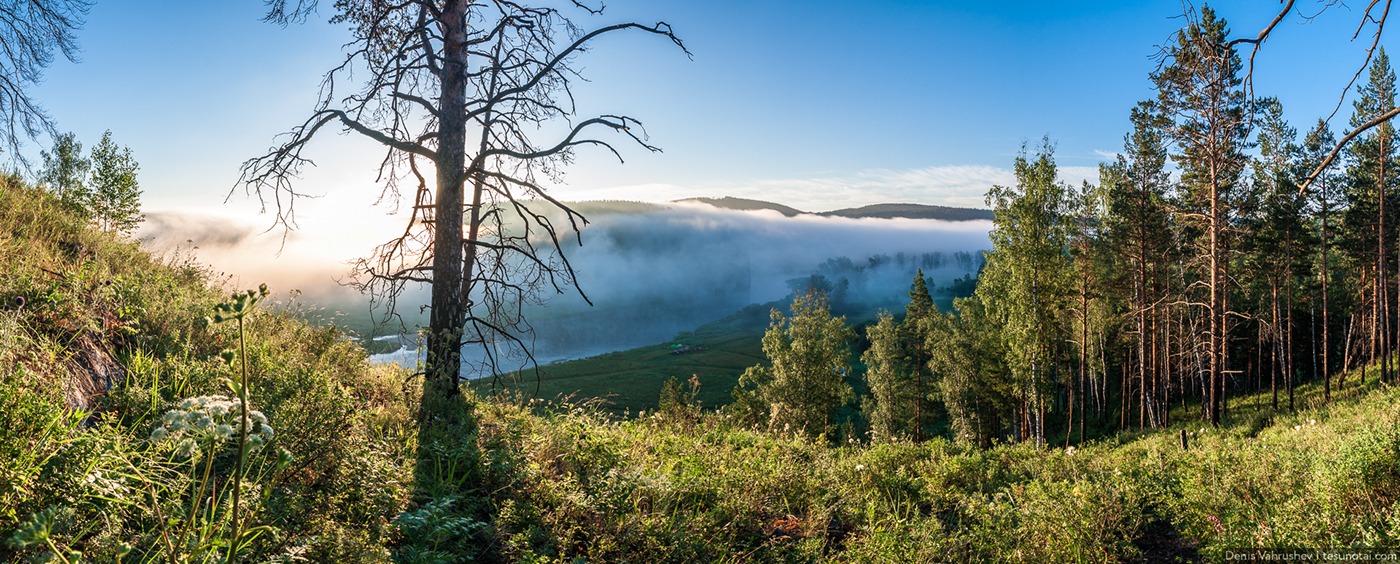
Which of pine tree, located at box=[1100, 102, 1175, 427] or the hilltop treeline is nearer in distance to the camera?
the hilltop treeline

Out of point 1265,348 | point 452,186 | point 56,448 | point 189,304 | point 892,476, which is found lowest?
point 1265,348

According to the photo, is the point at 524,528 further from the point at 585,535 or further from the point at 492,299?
the point at 492,299

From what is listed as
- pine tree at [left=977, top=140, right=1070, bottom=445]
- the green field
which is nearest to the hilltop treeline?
pine tree at [left=977, top=140, right=1070, bottom=445]

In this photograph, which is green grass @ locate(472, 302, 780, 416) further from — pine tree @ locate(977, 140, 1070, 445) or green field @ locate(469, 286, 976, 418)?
pine tree @ locate(977, 140, 1070, 445)

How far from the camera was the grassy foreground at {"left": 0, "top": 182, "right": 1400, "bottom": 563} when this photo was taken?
9.18ft

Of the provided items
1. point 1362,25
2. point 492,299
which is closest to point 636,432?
point 492,299

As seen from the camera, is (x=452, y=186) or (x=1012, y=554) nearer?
(x=1012, y=554)

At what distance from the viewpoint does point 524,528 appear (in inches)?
159

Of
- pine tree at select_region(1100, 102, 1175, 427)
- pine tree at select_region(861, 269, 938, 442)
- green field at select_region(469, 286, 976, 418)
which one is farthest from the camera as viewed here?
green field at select_region(469, 286, 976, 418)

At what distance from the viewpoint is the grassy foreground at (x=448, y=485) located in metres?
2.80

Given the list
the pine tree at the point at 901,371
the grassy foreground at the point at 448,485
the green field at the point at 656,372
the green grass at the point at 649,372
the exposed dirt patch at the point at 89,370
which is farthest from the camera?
the green grass at the point at 649,372

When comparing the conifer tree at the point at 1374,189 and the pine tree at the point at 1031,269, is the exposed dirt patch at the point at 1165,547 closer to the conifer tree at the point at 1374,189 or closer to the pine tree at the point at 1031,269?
the pine tree at the point at 1031,269

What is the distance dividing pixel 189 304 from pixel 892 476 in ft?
26.0

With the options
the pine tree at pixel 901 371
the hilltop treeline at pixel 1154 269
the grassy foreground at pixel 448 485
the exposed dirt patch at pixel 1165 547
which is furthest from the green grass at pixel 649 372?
the exposed dirt patch at pixel 1165 547
